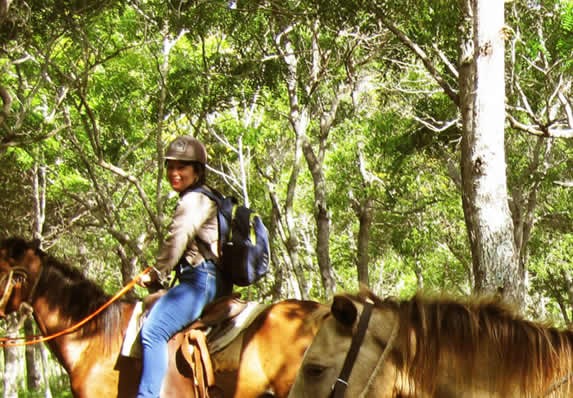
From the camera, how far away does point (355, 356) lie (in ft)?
8.26

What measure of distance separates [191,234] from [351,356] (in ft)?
8.69

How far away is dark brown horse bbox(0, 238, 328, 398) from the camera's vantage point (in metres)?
4.77

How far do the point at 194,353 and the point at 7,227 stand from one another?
15692 mm

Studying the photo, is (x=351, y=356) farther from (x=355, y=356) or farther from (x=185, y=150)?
(x=185, y=150)

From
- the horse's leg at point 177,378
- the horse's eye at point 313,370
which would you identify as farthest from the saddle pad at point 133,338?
the horse's eye at point 313,370

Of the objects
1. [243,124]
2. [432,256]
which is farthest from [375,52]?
[432,256]

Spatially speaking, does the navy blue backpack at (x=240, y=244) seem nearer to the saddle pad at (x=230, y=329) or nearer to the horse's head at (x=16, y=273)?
the saddle pad at (x=230, y=329)

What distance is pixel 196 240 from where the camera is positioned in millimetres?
5043

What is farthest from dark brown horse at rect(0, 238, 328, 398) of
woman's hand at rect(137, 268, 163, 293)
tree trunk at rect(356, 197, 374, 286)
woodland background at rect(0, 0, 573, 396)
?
tree trunk at rect(356, 197, 374, 286)

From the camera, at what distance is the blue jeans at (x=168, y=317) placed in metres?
4.92

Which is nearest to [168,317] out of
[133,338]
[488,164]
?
[133,338]

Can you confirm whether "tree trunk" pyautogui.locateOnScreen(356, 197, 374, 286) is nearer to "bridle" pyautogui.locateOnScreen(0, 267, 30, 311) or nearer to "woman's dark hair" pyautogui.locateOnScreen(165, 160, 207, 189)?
"bridle" pyautogui.locateOnScreen(0, 267, 30, 311)

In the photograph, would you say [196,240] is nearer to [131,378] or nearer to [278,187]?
[131,378]

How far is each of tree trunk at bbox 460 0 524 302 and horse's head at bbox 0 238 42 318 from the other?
4170mm
